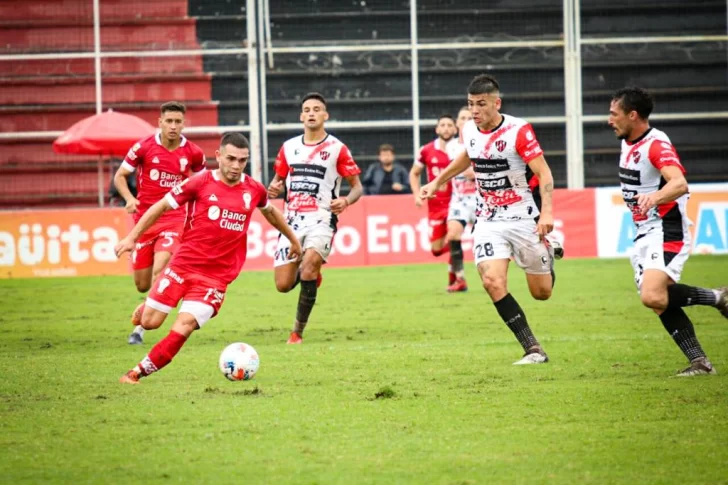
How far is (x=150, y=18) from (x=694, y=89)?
11.9m

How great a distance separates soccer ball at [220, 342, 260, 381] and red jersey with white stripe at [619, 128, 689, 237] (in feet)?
10.2

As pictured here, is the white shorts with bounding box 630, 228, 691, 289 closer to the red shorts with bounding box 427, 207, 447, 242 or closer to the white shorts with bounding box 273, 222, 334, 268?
the white shorts with bounding box 273, 222, 334, 268

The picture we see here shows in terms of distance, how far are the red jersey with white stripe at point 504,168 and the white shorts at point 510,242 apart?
0.07m

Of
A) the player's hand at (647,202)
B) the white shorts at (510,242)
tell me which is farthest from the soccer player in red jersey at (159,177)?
the player's hand at (647,202)

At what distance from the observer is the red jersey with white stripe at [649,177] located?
28.5ft

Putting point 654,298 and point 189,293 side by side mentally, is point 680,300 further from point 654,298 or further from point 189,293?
point 189,293

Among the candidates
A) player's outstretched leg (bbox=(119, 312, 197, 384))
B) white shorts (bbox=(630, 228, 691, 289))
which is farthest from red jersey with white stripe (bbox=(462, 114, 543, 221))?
player's outstretched leg (bbox=(119, 312, 197, 384))

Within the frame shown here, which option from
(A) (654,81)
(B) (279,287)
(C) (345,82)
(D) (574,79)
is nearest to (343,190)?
(C) (345,82)

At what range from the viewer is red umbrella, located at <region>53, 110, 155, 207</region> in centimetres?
2169

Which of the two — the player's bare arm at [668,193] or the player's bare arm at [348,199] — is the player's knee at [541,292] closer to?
the player's bare arm at [668,193]

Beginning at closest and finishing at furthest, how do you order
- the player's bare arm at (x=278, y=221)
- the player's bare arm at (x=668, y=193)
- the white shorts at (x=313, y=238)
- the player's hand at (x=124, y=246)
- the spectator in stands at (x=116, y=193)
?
1. the player's bare arm at (x=668, y=193)
2. the player's hand at (x=124, y=246)
3. the player's bare arm at (x=278, y=221)
4. the white shorts at (x=313, y=238)
5. the spectator in stands at (x=116, y=193)

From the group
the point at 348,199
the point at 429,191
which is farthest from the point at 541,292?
the point at 348,199

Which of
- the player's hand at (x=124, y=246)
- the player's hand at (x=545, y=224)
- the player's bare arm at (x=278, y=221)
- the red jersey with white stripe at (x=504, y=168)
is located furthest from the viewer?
the red jersey with white stripe at (x=504, y=168)

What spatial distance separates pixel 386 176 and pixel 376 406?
15639mm
